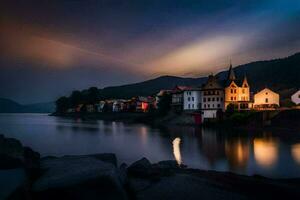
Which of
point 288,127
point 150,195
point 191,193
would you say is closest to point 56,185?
point 150,195

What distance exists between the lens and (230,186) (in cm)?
2225

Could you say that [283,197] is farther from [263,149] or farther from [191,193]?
[263,149]

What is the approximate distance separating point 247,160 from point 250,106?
230ft

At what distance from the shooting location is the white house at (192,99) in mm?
115625

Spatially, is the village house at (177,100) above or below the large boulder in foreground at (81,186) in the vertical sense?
above

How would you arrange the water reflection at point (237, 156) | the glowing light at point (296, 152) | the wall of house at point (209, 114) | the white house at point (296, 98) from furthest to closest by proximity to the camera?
the wall of house at point (209, 114) < the white house at point (296, 98) < the glowing light at point (296, 152) < the water reflection at point (237, 156)

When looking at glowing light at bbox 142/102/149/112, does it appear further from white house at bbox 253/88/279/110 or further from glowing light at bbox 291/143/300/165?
glowing light at bbox 291/143/300/165

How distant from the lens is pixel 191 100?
385 ft

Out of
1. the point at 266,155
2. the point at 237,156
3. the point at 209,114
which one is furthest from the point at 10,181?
the point at 209,114

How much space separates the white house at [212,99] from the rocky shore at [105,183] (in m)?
80.2

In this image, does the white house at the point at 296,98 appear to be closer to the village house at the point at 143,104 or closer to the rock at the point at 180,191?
the village house at the point at 143,104

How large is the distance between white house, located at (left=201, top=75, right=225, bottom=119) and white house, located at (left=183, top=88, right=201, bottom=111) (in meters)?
3.12

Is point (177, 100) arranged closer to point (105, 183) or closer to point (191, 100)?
point (191, 100)

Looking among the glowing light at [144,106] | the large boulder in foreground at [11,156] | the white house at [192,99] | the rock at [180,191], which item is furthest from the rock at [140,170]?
the glowing light at [144,106]
